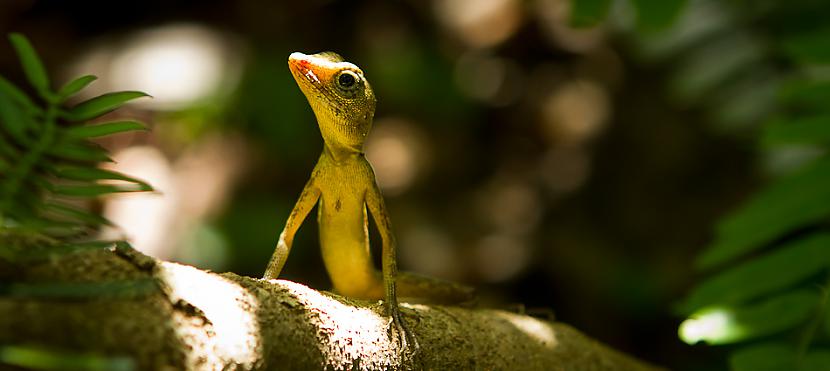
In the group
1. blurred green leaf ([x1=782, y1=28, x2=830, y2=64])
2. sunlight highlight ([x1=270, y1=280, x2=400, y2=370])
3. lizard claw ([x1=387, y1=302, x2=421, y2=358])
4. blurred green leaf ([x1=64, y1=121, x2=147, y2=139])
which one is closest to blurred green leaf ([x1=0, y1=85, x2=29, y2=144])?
blurred green leaf ([x1=64, y1=121, x2=147, y2=139])

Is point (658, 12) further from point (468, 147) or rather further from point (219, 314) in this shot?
point (468, 147)

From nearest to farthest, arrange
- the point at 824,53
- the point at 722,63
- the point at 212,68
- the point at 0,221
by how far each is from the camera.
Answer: the point at 0,221 → the point at 824,53 → the point at 722,63 → the point at 212,68

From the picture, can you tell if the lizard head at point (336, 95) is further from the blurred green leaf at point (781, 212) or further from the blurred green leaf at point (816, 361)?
the blurred green leaf at point (816, 361)

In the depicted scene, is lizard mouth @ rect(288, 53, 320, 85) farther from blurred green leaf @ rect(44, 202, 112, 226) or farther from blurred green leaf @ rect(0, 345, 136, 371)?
blurred green leaf @ rect(0, 345, 136, 371)

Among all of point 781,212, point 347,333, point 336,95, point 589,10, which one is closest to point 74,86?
point 347,333

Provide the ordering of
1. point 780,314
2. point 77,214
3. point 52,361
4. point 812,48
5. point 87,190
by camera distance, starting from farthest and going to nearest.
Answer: point 812,48 < point 780,314 < point 87,190 < point 77,214 < point 52,361

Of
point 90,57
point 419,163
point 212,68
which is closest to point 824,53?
point 419,163

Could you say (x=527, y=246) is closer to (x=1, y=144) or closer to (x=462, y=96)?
(x=462, y=96)

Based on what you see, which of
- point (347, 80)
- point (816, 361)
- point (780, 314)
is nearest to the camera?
point (816, 361)
